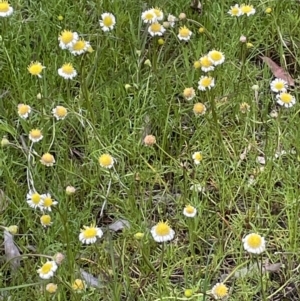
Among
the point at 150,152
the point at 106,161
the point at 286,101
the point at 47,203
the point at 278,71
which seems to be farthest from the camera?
the point at 278,71

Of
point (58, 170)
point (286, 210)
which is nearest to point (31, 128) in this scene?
point (58, 170)

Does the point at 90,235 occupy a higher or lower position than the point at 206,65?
lower

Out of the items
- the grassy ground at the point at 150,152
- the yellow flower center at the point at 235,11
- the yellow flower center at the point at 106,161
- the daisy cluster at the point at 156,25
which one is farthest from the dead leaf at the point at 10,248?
the yellow flower center at the point at 235,11

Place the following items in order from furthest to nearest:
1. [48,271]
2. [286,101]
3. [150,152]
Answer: [150,152]
[286,101]
[48,271]

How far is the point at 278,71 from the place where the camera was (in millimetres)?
2201

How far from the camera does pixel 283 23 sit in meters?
2.29

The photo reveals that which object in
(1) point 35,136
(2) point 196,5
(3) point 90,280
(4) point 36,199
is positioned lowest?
(3) point 90,280

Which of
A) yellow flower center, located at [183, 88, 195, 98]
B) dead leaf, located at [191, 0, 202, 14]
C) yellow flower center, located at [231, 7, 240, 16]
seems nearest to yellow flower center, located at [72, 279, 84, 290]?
yellow flower center, located at [183, 88, 195, 98]

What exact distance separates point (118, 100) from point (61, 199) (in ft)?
1.26

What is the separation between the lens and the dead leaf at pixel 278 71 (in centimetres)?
217

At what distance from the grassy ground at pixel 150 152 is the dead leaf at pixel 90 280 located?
0.01 m

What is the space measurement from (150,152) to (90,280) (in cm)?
42

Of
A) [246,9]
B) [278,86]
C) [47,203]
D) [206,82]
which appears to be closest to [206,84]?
[206,82]

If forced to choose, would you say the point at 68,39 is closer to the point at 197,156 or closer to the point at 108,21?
the point at 108,21
